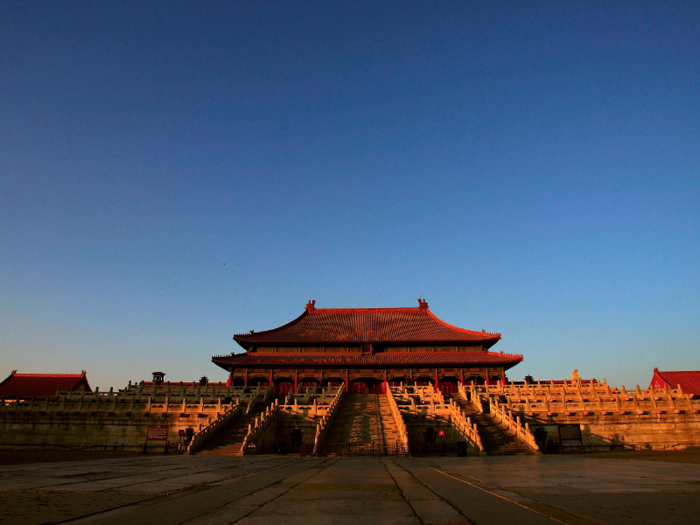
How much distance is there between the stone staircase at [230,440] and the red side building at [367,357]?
17228mm

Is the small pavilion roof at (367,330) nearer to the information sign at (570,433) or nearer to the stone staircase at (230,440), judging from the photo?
the information sign at (570,433)

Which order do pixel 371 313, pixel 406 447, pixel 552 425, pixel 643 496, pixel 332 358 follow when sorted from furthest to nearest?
1. pixel 371 313
2. pixel 332 358
3. pixel 552 425
4. pixel 406 447
5. pixel 643 496

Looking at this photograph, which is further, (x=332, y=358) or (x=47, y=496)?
(x=332, y=358)

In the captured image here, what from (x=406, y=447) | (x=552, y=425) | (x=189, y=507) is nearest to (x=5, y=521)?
(x=189, y=507)

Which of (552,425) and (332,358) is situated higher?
(332,358)

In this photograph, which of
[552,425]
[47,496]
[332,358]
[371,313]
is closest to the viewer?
[47,496]

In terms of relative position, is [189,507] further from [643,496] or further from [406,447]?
[406,447]

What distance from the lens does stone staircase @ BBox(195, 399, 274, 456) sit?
1880 cm

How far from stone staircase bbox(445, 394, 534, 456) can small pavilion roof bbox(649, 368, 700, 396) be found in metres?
31.5

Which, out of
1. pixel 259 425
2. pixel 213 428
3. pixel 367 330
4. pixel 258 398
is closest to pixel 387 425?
pixel 259 425

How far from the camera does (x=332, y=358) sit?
41.4 metres

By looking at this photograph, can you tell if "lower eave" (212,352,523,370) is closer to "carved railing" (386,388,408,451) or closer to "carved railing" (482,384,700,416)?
"carved railing" (482,384,700,416)

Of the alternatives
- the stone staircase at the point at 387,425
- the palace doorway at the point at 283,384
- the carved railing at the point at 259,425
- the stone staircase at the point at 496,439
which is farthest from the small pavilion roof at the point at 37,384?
the stone staircase at the point at 496,439

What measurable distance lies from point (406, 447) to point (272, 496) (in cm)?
1490
